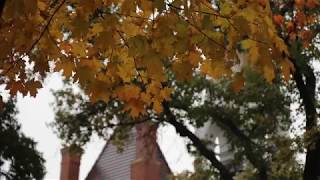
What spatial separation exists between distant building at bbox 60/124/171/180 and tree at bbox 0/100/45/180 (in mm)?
5017

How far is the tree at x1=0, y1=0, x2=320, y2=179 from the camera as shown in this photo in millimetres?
4297

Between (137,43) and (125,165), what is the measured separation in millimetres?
27379

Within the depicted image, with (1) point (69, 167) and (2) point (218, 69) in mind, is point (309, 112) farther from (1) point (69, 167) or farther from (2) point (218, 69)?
(1) point (69, 167)

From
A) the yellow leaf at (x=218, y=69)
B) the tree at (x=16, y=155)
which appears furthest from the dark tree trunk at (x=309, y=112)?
the tree at (x=16, y=155)

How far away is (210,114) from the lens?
15164 millimetres

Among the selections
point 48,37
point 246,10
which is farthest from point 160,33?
point 48,37

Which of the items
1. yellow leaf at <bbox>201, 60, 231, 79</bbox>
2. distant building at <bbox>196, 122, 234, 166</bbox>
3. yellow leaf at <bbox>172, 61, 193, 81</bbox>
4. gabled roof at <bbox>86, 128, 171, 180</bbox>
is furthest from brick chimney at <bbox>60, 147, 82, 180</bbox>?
yellow leaf at <bbox>201, 60, 231, 79</bbox>

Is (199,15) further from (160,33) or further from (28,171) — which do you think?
(28,171)

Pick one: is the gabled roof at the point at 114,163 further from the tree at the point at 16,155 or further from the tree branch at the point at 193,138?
the tree branch at the point at 193,138

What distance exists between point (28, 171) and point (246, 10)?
16.7m

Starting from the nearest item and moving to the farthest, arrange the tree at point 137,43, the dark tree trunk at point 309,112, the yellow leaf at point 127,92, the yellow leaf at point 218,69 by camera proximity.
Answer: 1. the tree at point 137,43
2. the yellow leaf at point 218,69
3. the yellow leaf at point 127,92
4. the dark tree trunk at point 309,112

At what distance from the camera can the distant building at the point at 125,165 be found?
28.1 meters

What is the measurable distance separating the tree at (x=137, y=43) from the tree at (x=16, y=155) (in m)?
14.8

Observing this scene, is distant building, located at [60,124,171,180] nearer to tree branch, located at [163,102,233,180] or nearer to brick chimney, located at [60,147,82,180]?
brick chimney, located at [60,147,82,180]
